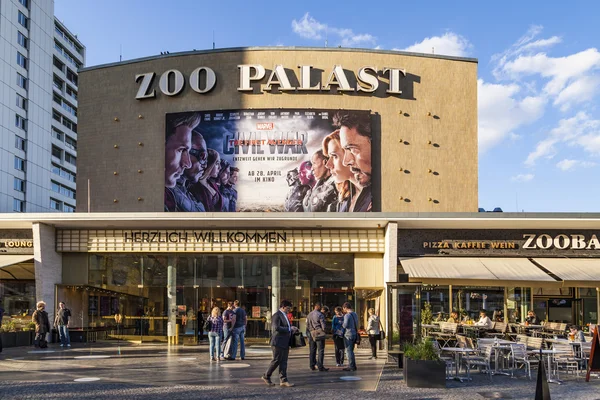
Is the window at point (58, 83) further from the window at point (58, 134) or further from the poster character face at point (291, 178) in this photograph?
the poster character face at point (291, 178)

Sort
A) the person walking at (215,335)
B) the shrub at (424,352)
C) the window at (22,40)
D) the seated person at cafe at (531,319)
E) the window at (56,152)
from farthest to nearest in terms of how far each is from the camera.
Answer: the window at (56,152)
the window at (22,40)
the seated person at cafe at (531,319)
the person walking at (215,335)
the shrub at (424,352)

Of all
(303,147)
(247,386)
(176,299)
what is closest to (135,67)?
(303,147)

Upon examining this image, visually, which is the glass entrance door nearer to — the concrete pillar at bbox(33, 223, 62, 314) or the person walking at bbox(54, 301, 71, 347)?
the person walking at bbox(54, 301, 71, 347)

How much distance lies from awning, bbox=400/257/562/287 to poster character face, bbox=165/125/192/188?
8.69 m

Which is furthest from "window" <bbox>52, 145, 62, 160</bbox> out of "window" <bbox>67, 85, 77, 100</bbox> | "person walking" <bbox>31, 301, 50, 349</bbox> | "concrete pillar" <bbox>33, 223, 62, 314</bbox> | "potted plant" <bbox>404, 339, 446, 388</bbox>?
"potted plant" <bbox>404, 339, 446, 388</bbox>

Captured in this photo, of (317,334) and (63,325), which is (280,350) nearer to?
(317,334)

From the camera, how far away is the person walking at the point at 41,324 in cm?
2185

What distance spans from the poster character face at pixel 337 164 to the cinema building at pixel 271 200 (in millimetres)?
53

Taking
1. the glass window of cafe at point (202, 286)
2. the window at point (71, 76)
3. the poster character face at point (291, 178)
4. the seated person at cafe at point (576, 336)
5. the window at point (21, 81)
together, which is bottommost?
the seated person at cafe at point (576, 336)

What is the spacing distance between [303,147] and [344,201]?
2.42 meters

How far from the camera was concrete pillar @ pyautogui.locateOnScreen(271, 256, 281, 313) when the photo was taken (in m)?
24.7

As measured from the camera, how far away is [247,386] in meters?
13.7

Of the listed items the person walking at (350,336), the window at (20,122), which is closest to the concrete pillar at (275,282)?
the person walking at (350,336)

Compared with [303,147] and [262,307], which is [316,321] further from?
[303,147]
